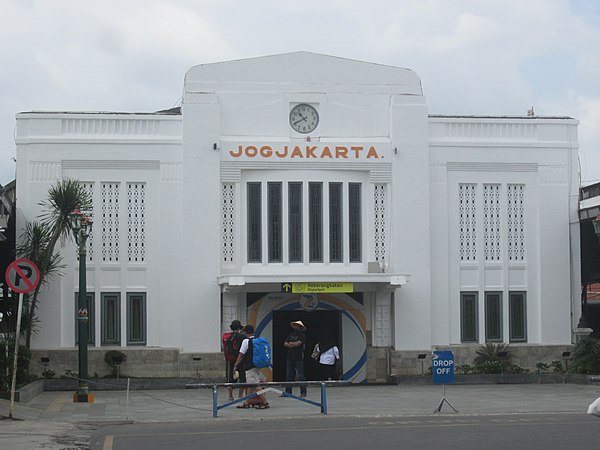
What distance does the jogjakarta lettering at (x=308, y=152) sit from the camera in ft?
97.8

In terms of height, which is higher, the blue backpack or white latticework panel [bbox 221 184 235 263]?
white latticework panel [bbox 221 184 235 263]

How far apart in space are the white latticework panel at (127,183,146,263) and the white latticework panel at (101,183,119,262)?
326 mm

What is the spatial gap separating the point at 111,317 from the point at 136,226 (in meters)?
2.57

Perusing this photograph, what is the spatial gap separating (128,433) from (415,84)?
1661cm

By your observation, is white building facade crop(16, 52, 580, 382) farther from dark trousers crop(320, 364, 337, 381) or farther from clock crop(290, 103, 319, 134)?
dark trousers crop(320, 364, 337, 381)

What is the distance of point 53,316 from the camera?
97.0ft

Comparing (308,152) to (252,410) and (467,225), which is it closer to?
(467,225)

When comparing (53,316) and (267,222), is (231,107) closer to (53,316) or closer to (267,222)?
(267,222)

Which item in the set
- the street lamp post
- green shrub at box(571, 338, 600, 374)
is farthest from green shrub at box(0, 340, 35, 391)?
green shrub at box(571, 338, 600, 374)

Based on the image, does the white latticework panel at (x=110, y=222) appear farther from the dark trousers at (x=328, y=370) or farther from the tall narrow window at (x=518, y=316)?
the tall narrow window at (x=518, y=316)

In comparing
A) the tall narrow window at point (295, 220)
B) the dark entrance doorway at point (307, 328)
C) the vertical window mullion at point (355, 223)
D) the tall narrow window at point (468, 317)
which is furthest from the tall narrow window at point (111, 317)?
the tall narrow window at point (468, 317)

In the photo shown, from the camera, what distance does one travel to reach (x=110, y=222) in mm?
30062

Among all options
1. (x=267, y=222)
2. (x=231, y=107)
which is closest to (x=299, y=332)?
(x=267, y=222)

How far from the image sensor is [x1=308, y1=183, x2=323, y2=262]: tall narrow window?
30.1 metres
